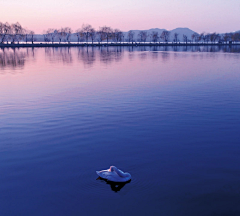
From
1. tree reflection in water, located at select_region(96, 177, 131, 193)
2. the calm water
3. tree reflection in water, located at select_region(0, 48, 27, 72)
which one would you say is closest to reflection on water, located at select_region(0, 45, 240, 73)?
tree reflection in water, located at select_region(0, 48, 27, 72)

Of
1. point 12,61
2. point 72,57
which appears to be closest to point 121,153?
point 12,61

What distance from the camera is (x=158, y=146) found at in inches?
446

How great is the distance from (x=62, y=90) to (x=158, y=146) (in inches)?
582

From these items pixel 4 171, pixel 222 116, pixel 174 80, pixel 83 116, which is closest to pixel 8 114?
pixel 83 116

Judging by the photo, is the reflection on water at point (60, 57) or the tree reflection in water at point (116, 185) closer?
the tree reflection in water at point (116, 185)

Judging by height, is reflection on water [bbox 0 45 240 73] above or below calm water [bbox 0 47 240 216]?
above

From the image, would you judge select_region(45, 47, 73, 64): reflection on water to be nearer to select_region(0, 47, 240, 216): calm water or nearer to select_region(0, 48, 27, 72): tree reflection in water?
select_region(0, 48, 27, 72): tree reflection in water

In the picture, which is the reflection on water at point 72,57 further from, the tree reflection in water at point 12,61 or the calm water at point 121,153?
the calm water at point 121,153

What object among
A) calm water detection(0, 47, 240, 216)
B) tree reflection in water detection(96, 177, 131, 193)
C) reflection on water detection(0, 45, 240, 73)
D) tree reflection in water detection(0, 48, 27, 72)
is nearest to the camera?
calm water detection(0, 47, 240, 216)

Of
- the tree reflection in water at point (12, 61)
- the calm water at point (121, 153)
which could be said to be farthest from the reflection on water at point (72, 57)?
the calm water at point (121, 153)

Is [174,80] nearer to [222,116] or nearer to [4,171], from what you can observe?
[222,116]

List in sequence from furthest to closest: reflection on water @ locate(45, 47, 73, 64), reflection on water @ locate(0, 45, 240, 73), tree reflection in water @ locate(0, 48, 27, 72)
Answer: reflection on water @ locate(45, 47, 73, 64), reflection on water @ locate(0, 45, 240, 73), tree reflection in water @ locate(0, 48, 27, 72)

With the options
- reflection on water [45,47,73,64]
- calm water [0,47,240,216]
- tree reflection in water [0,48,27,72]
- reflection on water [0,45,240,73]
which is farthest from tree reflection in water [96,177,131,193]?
reflection on water [45,47,73,64]

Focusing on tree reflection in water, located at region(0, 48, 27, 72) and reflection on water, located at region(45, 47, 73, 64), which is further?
reflection on water, located at region(45, 47, 73, 64)
